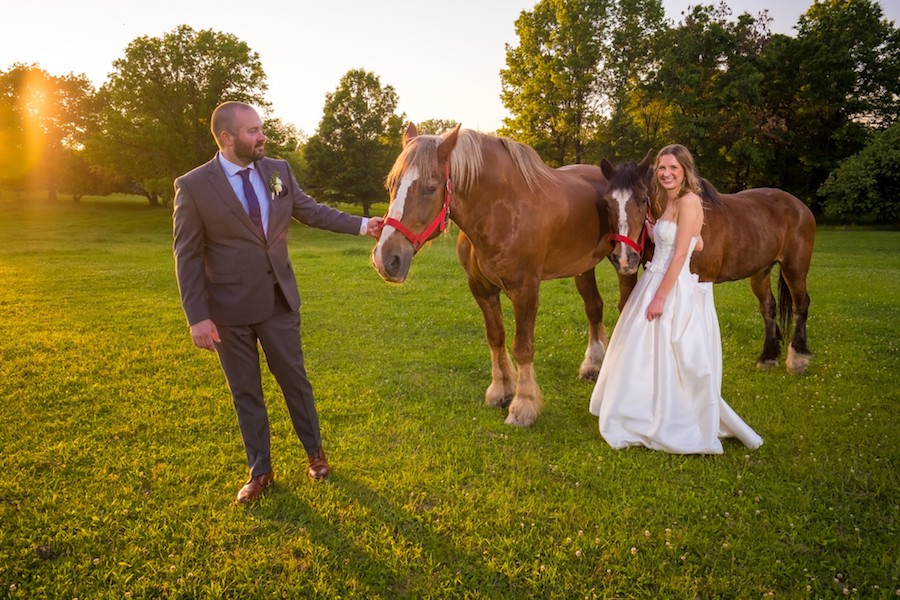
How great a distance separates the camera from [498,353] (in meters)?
5.77

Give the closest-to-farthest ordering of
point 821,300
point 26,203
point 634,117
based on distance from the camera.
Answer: point 821,300, point 634,117, point 26,203

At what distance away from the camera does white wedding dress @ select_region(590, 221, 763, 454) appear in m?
4.59

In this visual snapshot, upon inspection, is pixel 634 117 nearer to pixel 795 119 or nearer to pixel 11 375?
pixel 795 119

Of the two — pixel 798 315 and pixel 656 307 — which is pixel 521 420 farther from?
pixel 798 315

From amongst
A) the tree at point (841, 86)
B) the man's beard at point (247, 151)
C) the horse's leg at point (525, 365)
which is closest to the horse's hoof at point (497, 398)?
the horse's leg at point (525, 365)

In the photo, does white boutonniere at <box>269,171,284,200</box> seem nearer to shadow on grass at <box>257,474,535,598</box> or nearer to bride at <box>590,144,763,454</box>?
shadow on grass at <box>257,474,535,598</box>

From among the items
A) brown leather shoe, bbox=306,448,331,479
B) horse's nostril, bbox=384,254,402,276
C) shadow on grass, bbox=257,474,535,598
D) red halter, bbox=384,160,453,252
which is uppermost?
red halter, bbox=384,160,453,252

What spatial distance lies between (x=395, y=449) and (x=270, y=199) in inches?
101

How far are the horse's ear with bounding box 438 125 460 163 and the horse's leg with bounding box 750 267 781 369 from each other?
5183 mm

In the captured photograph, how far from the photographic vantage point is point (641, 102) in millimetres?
38156

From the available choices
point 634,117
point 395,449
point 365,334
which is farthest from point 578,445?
point 634,117

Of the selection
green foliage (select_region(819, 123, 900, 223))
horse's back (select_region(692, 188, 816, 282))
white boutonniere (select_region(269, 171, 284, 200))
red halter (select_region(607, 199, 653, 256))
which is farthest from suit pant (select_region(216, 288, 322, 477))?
green foliage (select_region(819, 123, 900, 223))

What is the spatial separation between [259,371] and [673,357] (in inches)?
146

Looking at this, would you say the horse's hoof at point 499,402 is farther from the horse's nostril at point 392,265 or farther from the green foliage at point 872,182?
the green foliage at point 872,182
